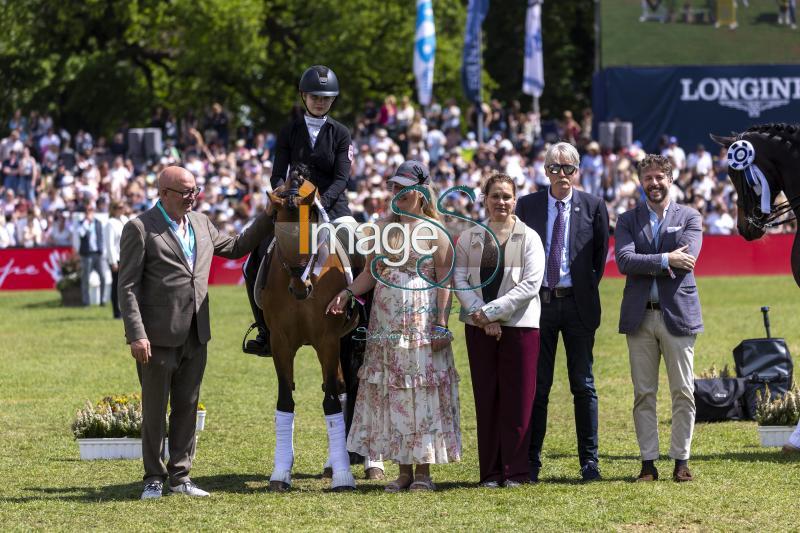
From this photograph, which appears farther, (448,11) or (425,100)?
(448,11)

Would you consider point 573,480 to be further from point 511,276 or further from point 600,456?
point 511,276

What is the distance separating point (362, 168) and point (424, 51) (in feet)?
16.2

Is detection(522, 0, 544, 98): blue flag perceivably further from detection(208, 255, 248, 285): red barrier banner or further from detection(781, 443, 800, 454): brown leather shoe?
detection(781, 443, 800, 454): brown leather shoe

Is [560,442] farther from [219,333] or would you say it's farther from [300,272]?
[219,333]

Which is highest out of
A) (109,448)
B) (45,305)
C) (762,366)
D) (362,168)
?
(362,168)

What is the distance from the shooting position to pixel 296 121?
9789mm

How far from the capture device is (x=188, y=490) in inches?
355

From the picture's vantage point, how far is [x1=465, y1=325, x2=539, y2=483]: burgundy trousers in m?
8.98

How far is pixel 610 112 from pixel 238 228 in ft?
40.0

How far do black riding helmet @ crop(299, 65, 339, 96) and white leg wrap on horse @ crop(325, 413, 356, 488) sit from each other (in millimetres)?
2389

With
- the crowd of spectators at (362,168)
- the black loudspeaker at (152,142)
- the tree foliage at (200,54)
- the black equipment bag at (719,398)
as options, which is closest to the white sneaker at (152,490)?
the black equipment bag at (719,398)

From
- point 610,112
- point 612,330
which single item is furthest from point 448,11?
point 612,330

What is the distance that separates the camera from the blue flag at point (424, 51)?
35.9 meters

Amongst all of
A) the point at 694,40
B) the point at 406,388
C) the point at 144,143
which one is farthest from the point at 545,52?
the point at 406,388
